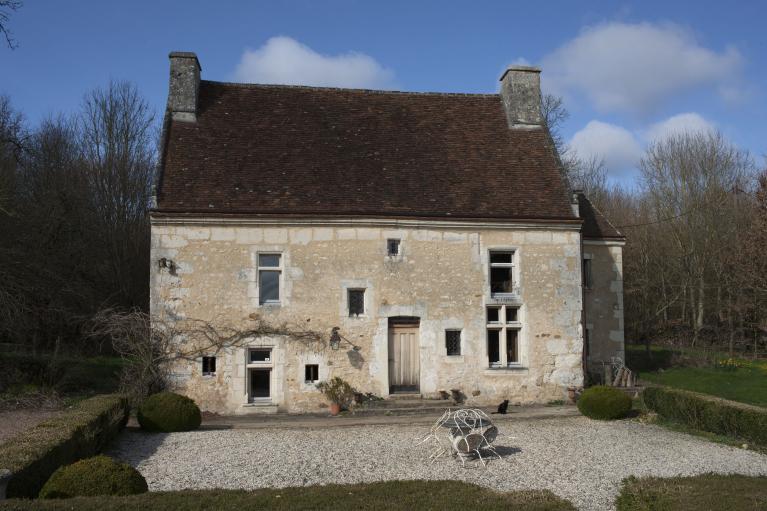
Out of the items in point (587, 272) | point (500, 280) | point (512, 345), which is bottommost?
point (512, 345)

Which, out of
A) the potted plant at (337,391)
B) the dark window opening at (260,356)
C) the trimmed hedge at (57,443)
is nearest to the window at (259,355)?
the dark window opening at (260,356)

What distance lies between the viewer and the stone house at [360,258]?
16688 millimetres

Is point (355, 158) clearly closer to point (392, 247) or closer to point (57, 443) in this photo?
point (392, 247)

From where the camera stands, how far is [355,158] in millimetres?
18734

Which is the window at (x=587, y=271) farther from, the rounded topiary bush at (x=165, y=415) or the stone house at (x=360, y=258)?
the rounded topiary bush at (x=165, y=415)

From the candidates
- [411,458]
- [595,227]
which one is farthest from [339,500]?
[595,227]

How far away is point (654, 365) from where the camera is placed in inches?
987

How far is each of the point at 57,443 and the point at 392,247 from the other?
385 inches

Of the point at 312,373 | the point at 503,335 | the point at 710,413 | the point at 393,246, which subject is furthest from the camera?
the point at 503,335

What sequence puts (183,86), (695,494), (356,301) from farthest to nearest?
(183,86), (356,301), (695,494)

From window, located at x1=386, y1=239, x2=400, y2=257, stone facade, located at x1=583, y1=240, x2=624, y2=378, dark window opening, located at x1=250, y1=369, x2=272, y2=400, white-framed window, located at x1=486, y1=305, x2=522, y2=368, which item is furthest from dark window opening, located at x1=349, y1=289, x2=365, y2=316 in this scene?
stone facade, located at x1=583, y1=240, x2=624, y2=378

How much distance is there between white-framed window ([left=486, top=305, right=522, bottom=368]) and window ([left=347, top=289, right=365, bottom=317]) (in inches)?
131

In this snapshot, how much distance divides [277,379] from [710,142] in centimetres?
2916

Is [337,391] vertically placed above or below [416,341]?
below
